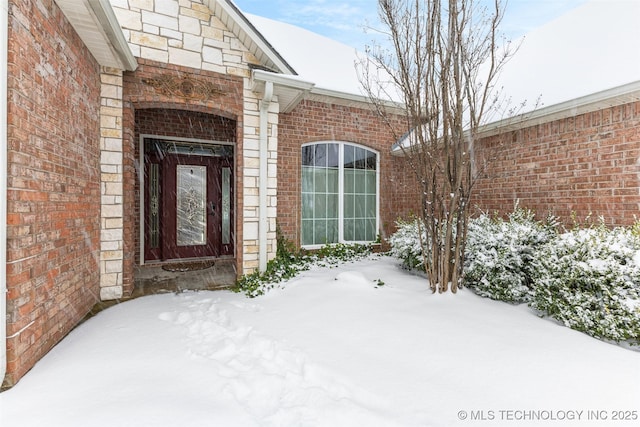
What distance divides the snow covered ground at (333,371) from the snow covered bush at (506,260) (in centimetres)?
23

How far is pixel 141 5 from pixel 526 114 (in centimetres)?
568

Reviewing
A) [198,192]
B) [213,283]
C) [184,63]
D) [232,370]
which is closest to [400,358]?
[232,370]

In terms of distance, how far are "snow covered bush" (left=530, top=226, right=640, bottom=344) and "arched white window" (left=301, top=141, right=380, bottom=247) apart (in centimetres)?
390

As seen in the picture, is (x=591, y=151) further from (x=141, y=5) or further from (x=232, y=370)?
(x=141, y=5)

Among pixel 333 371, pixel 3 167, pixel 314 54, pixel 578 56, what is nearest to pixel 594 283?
pixel 333 371

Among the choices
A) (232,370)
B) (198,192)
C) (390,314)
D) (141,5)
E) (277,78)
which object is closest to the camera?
(232,370)

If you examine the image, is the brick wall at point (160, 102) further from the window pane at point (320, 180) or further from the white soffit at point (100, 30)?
the window pane at point (320, 180)

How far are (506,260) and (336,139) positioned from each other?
400 cm

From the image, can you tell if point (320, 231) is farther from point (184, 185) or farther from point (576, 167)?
point (576, 167)

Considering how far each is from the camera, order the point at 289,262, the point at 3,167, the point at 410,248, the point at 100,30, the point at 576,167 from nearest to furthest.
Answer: the point at 3,167 → the point at 100,30 → the point at 576,167 → the point at 410,248 → the point at 289,262

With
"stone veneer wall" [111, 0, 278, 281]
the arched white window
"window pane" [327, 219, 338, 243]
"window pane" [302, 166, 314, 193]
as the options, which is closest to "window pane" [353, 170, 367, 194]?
the arched white window

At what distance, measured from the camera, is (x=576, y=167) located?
4309 mm

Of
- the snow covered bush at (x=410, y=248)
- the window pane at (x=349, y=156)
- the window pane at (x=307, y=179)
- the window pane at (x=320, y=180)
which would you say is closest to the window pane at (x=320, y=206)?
the window pane at (x=320, y=180)

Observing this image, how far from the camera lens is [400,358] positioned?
8.25ft
